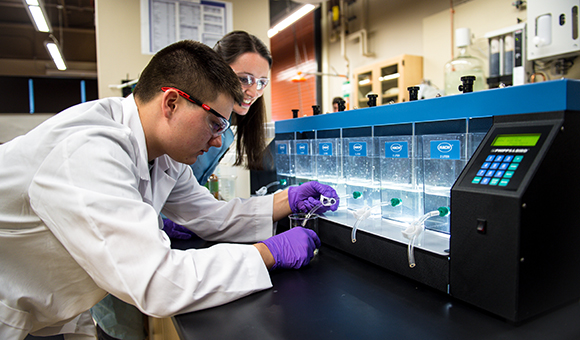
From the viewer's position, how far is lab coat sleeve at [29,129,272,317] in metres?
0.75

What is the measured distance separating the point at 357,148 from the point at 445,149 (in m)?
0.38

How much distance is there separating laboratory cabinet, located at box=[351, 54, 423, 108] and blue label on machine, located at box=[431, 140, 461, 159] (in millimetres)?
3201

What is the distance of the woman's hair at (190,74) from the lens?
3.28ft

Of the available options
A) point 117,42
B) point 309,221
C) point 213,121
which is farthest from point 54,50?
point 309,221

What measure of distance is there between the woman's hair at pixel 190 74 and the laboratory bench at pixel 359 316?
583 mm

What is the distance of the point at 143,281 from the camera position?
2.48 ft

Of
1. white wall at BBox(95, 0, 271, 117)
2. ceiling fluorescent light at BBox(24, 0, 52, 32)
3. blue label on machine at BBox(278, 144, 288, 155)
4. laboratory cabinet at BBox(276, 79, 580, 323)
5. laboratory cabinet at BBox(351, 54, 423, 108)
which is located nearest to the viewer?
laboratory cabinet at BBox(276, 79, 580, 323)

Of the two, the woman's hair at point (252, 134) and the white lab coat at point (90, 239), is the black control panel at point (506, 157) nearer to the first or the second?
the white lab coat at point (90, 239)

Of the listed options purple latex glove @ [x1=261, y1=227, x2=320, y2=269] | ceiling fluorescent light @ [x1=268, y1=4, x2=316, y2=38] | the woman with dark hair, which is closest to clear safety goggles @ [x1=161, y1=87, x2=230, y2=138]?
purple latex glove @ [x1=261, y1=227, x2=320, y2=269]

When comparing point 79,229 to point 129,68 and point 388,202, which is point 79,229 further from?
point 129,68

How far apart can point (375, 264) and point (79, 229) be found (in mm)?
784

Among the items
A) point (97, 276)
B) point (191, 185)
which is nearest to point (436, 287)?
point (97, 276)

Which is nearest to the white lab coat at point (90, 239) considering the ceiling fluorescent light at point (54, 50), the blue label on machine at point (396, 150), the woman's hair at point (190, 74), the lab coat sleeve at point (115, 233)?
the lab coat sleeve at point (115, 233)

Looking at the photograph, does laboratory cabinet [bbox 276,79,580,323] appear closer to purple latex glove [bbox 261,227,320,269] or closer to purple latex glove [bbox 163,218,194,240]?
purple latex glove [bbox 261,227,320,269]
